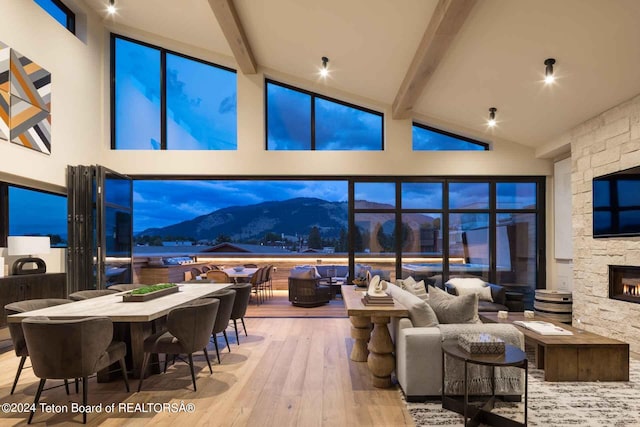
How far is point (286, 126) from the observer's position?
283 inches

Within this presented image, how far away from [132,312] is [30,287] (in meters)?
2.61

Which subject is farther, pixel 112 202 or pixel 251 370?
pixel 112 202

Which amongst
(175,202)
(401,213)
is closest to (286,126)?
(401,213)

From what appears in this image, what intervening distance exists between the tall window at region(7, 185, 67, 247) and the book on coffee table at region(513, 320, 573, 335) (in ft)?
21.7

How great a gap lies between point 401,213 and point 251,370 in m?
4.13

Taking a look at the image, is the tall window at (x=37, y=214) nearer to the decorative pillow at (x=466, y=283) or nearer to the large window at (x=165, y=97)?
the large window at (x=165, y=97)

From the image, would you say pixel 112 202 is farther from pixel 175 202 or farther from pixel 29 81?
pixel 175 202

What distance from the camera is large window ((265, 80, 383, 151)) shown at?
22.8ft

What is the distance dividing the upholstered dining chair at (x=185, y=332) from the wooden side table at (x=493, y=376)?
83.4 inches

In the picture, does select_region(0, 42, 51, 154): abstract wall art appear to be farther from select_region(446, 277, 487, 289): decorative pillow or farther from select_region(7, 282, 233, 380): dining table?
select_region(446, 277, 487, 289): decorative pillow

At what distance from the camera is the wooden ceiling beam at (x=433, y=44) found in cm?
357

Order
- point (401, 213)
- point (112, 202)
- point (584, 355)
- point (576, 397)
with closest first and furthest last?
point (576, 397), point (584, 355), point (112, 202), point (401, 213)

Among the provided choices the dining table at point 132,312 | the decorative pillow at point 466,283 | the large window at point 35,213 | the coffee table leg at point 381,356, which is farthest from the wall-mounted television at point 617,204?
the large window at point 35,213

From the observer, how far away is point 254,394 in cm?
331
